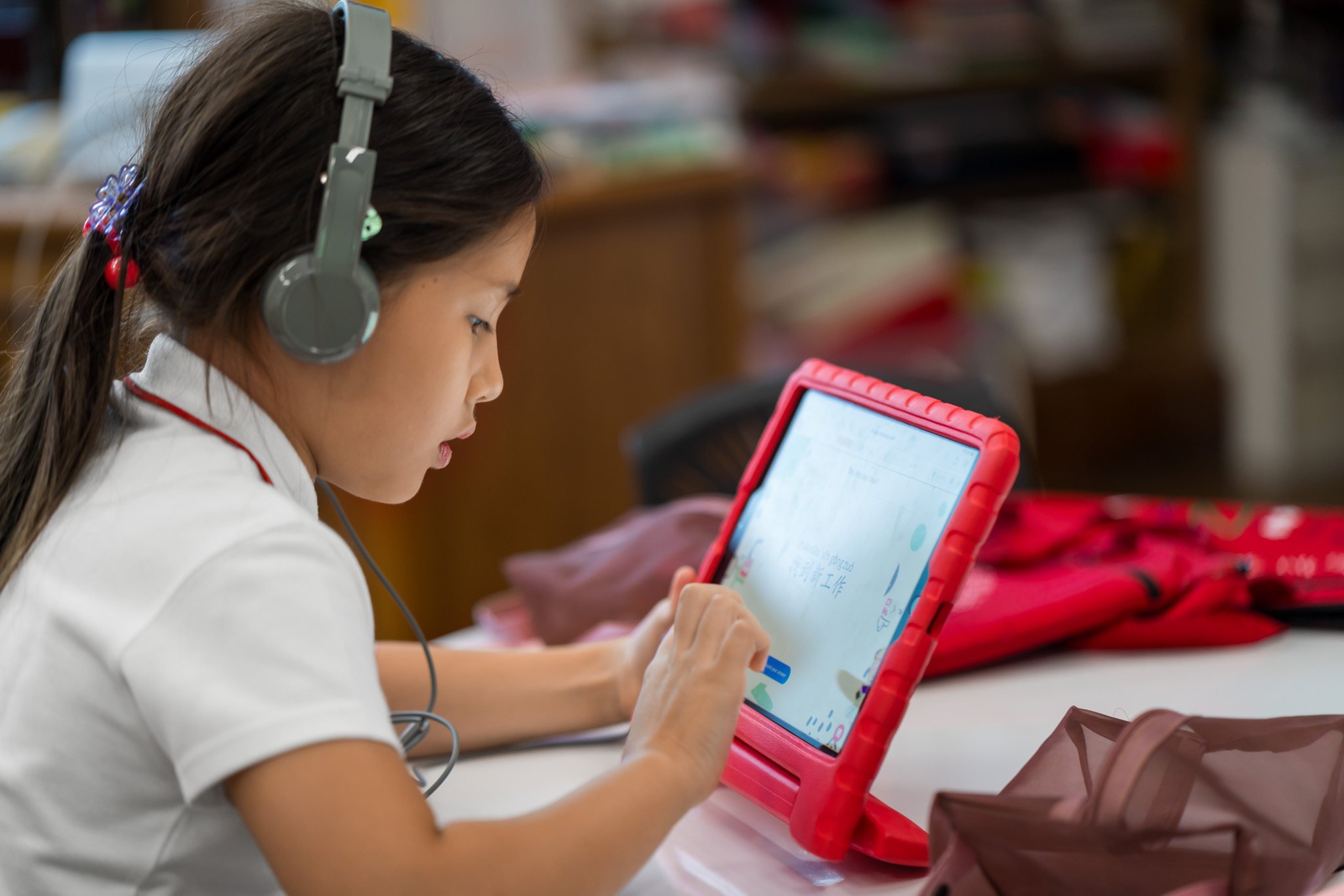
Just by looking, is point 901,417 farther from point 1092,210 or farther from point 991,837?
point 1092,210

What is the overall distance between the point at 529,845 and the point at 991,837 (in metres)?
0.22

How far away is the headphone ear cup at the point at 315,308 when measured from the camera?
0.66 m

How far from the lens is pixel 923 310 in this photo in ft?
10.0

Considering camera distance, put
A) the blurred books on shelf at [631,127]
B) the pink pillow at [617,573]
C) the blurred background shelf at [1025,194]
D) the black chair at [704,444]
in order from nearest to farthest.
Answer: the pink pillow at [617,573], the black chair at [704,444], the blurred books on shelf at [631,127], the blurred background shelf at [1025,194]

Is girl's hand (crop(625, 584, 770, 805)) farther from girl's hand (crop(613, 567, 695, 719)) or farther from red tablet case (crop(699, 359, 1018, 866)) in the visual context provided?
girl's hand (crop(613, 567, 695, 719))

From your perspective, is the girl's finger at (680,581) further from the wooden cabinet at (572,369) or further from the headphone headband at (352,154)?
the wooden cabinet at (572,369)

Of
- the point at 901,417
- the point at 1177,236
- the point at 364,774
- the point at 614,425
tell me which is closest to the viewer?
the point at 364,774

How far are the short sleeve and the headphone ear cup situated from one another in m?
0.10

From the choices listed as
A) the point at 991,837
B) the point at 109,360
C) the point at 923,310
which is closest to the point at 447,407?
the point at 109,360

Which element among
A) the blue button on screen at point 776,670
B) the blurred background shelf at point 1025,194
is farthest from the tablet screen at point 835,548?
the blurred background shelf at point 1025,194

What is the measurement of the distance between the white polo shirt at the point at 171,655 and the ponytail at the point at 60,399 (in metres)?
0.01

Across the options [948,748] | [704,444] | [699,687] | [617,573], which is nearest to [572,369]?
[704,444]

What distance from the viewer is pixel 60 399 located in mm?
721

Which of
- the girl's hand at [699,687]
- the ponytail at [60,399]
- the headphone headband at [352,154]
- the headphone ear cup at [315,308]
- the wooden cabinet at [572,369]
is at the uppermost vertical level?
the headphone headband at [352,154]
